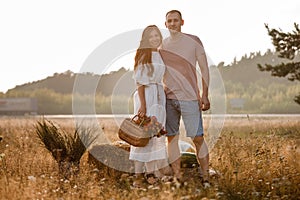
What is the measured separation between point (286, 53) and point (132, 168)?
893 cm

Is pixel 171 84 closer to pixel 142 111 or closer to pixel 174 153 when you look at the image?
pixel 142 111

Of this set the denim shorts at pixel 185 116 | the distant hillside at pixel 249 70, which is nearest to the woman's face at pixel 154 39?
the denim shorts at pixel 185 116

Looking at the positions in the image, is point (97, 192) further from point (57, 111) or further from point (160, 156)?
point (57, 111)

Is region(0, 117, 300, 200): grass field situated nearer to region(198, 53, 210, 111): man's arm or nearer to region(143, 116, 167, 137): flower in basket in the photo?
region(143, 116, 167, 137): flower in basket

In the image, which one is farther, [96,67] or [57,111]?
[57,111]

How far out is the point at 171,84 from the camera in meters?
6.64

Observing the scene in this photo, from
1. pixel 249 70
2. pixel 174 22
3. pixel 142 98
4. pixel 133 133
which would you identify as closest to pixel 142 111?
pixel 142 98

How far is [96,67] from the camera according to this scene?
800cm

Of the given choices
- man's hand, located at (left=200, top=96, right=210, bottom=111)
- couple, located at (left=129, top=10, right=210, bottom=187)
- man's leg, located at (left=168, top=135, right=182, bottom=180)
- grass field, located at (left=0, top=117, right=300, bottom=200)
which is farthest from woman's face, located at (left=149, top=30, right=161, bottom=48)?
grass field, located at (left=0, top=117, right=300, bottom=200)

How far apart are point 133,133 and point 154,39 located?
1.16 metres

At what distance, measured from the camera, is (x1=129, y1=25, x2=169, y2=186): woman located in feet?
21.2

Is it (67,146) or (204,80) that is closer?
(204,80)

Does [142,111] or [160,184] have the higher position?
[142,111]

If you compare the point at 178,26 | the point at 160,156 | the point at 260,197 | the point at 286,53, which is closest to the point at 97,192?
the point at 160,156
